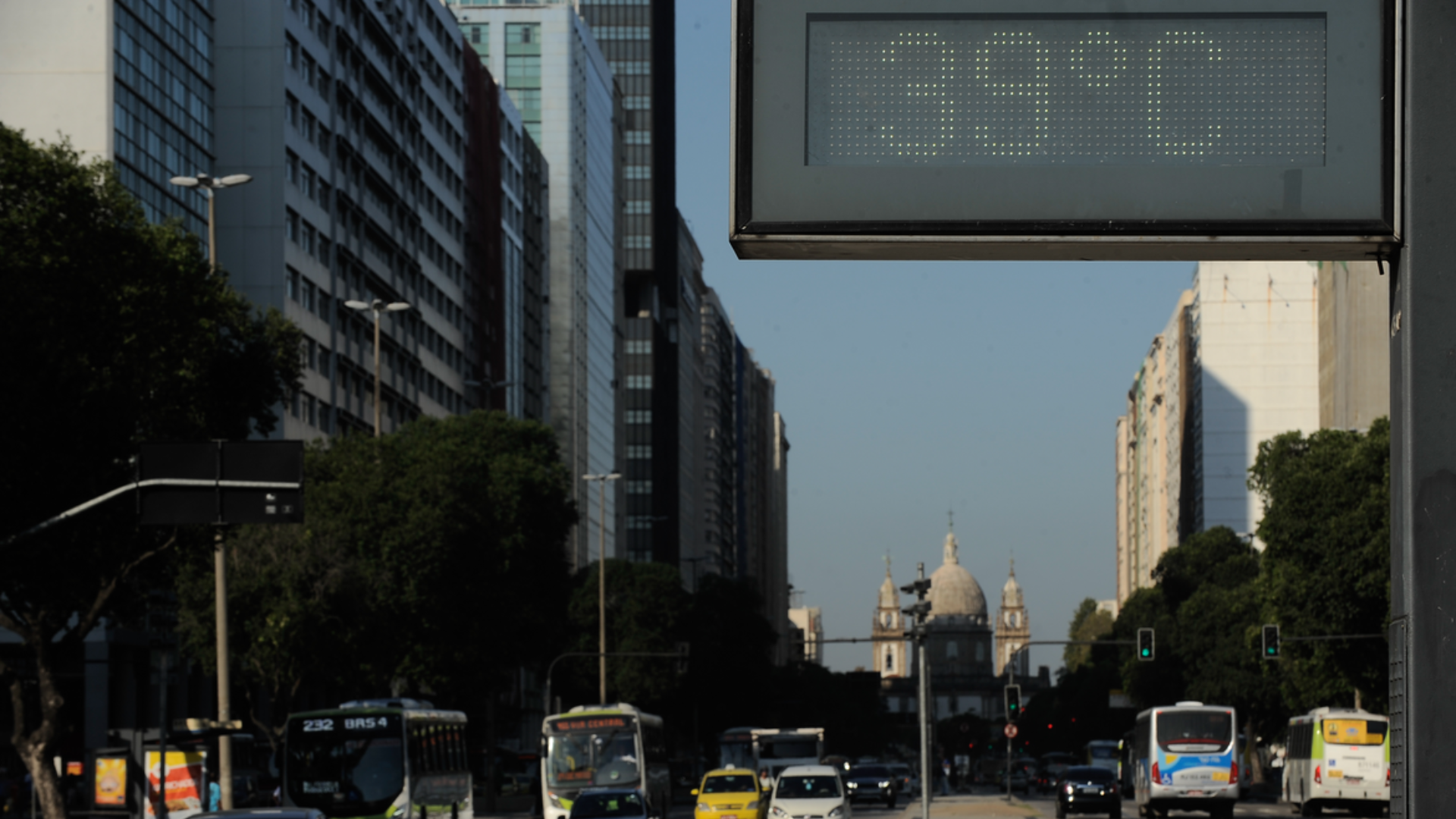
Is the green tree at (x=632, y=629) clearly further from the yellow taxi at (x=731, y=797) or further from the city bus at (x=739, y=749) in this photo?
the yellow taxi at (x=731, y=797)

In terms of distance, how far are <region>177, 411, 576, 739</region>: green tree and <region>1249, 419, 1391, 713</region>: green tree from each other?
24333 millimetres

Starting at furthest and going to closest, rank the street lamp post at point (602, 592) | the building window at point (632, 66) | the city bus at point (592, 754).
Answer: the building window at point (632, 66)
the street lamp post at point (602, 592)
the city bus at point (592, 754)

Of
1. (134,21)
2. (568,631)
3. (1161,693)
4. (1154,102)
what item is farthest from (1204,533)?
(1154,102)

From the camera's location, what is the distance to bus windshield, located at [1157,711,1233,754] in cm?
5234

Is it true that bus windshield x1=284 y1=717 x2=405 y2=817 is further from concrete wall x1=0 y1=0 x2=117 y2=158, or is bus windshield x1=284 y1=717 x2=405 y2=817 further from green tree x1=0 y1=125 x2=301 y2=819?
concrete wall x1=0 y1=0 x2=117 y2=158

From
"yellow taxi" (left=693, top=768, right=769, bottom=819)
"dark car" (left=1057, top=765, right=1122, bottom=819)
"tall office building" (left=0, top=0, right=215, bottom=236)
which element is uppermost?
"tall office building" (left=0, top=0, right=215, bottom=236)

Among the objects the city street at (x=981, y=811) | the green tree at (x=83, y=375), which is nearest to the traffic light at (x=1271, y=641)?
the city street at (x=981, y=811)

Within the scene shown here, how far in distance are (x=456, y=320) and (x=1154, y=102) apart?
101574 mm

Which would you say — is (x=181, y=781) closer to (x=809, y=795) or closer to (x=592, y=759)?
(x=809, y=795)

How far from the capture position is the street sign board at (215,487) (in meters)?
24.6

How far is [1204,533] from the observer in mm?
107625

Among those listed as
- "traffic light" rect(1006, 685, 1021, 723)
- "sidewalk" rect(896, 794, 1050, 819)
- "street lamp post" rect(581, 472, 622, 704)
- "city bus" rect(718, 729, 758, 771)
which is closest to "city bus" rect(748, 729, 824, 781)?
"city bus" rect(718, 729, 758, 771)

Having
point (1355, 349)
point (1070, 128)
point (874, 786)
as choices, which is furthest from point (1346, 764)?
point (1070, 128)

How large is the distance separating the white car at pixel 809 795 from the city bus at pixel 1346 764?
15094 millimetres
